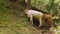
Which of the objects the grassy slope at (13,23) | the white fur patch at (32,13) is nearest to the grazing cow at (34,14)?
the white fur patch at (32,13)

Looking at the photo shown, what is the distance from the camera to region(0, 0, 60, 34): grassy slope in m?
6.56

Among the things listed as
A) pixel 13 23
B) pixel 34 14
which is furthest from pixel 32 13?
pixel 13 23

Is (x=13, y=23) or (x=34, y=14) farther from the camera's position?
(x=34, y=14)

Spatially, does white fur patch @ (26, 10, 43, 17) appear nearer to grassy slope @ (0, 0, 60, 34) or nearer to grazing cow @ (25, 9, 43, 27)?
grazing cow @ (25, 9, 43, 27)

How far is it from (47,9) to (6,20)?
3.06 m

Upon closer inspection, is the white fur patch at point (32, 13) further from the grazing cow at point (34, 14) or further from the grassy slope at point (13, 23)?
the grassy slope at point (13, 23)

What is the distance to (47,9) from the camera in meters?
9.48

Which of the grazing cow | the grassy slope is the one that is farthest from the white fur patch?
the grassy slope

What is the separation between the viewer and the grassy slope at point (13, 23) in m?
6.56

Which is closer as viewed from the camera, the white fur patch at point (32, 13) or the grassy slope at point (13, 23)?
the grassy slope at point (13, 23)

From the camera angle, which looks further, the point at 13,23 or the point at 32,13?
the point at 32,13

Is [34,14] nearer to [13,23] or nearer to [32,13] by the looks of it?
[32,13]

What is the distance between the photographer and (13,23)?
7.08 m

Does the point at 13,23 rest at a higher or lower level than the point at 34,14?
lower
